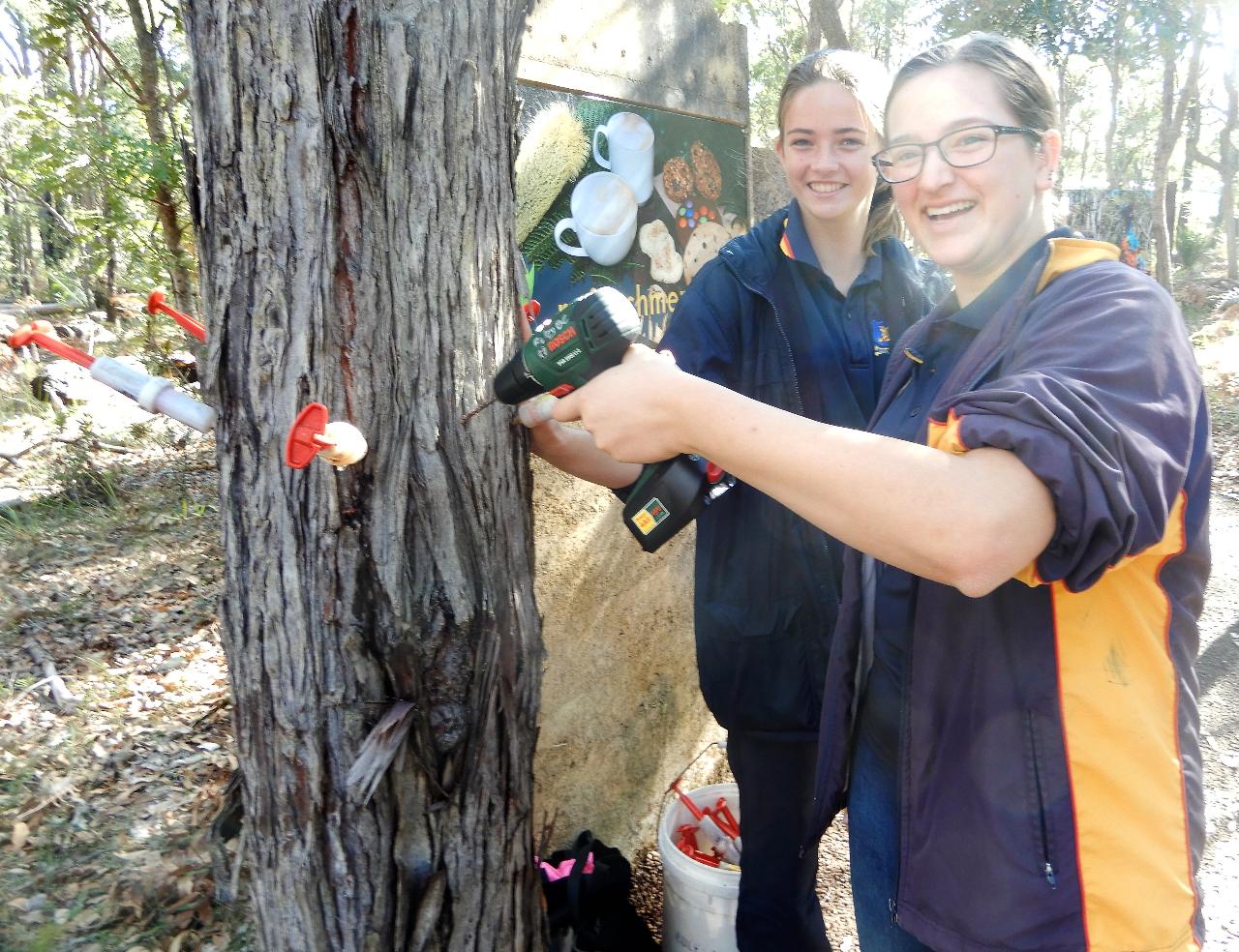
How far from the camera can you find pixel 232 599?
1.72m

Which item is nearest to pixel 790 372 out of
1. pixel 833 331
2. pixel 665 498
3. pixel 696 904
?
pixel 833 331

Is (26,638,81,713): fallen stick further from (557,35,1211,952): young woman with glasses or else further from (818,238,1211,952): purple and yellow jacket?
(818,238,1211,952): purple and yellow jacket

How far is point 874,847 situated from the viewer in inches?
67.1

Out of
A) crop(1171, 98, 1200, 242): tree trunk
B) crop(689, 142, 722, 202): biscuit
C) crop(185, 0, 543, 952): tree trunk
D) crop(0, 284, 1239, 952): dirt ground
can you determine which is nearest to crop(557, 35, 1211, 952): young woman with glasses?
crop(185, 0, 543, 952): tree trunk

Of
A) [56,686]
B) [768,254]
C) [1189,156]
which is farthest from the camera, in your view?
[1189,156]

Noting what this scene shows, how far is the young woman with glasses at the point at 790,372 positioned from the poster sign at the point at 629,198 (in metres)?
0.66

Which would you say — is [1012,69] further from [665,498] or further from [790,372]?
[665,498]

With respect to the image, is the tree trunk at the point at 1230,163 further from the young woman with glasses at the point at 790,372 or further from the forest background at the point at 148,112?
the young woman with glasses at the point at 790,372

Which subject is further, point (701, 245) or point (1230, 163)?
point (1230, 163)

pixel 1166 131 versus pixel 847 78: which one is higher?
pixel 1166 131

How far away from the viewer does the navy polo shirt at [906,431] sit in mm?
1492

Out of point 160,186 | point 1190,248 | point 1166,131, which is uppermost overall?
point 1166,131

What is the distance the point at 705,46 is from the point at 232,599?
2678 millimetres

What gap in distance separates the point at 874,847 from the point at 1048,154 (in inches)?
52.1
